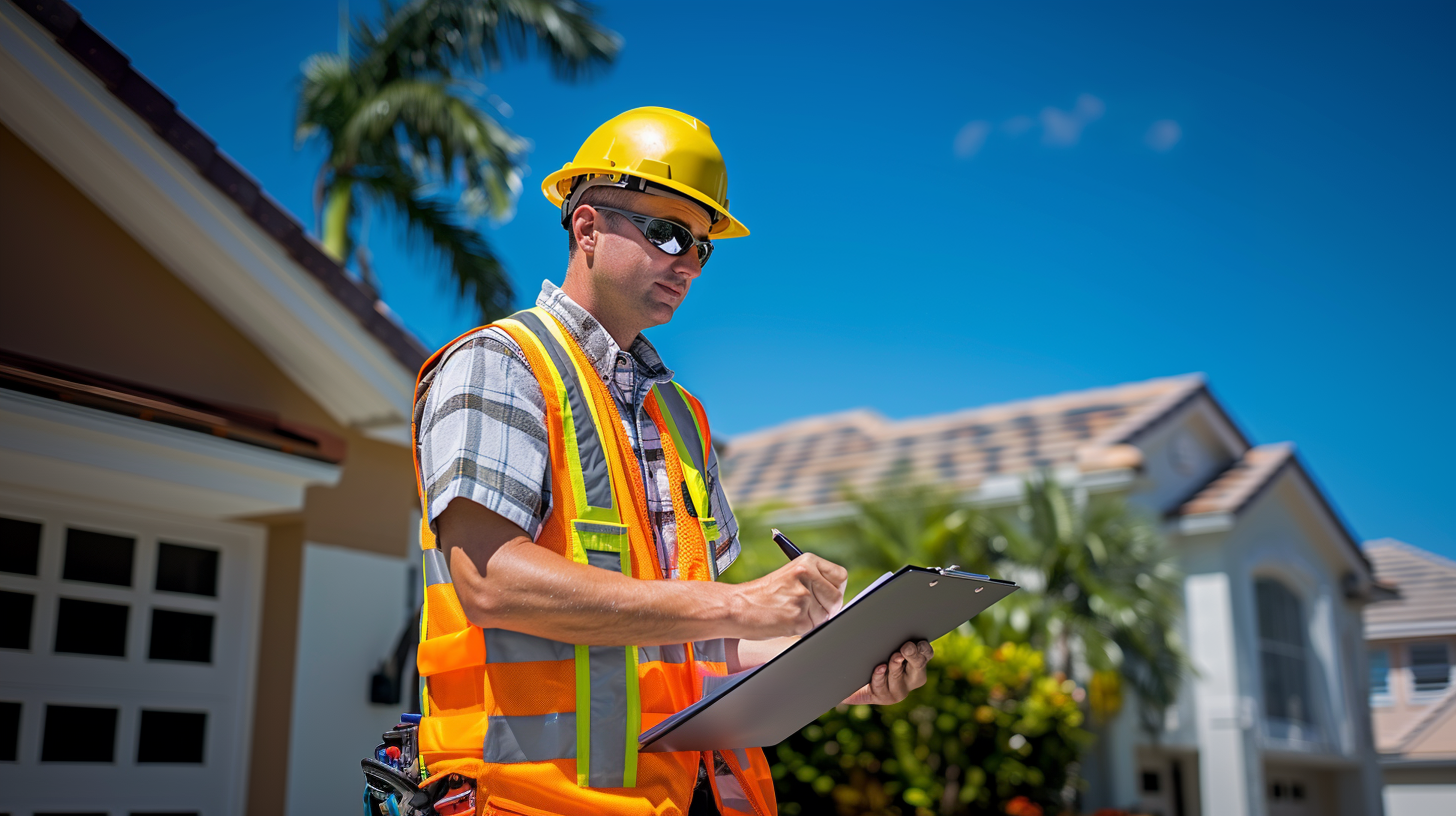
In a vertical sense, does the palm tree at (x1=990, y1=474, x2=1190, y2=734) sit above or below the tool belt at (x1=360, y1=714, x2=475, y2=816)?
above

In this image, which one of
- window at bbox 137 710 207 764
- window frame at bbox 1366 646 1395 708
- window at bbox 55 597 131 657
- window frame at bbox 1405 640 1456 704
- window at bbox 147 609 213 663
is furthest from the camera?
window frame at bbox 1366 646 1395 708

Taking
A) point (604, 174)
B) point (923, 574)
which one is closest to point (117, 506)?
point (604, 174)

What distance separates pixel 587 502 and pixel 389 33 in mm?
12871

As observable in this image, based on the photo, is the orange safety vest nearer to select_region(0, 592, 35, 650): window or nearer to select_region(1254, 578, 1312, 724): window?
select_region(0, 592, 35, 650): window

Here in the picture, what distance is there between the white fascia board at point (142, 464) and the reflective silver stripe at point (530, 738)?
379 centimetres

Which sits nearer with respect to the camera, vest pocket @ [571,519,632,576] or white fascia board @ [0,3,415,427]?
vest pocket @ [571,519,632,576]

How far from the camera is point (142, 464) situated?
5.47 metres

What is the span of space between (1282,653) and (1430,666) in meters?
5.63

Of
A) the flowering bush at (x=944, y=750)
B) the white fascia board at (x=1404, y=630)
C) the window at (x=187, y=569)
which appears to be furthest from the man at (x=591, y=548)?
the white fascia board at (x=1404, y=630)

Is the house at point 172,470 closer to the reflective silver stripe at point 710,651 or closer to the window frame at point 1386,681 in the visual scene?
the reflective silver stripe at point 710,651

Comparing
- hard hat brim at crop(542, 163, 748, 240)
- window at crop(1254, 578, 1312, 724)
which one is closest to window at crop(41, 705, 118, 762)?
hard hat brim at crop(542, 163, 748, 240)

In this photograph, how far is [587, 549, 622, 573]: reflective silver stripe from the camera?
6.73ft

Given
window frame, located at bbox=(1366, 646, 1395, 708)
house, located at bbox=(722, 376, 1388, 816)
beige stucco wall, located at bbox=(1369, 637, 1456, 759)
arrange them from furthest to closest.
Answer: window frame, located at bbox=(1366, 646, 1395, 708)
beige stucco wall, located at bbox=(1369, 637, 1456, 759)
house, located at bbox=(722, 376, 1388, 816)

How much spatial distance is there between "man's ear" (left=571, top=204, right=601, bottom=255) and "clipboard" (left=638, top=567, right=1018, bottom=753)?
879 mm
